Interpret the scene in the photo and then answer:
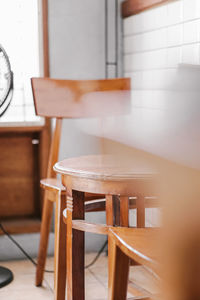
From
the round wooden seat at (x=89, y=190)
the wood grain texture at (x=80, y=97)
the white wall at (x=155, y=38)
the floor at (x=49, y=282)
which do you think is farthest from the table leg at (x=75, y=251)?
the wood grain texture at (x=80, y=97)

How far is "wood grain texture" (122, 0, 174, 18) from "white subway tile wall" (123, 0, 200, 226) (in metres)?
0.03

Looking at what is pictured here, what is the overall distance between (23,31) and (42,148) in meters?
0.80

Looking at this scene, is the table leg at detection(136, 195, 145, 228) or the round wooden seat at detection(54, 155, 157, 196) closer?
the round wooden seat at detection(54, 155, 157, 196)

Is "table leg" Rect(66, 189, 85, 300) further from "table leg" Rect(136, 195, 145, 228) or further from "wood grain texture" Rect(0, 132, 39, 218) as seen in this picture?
"wood grain texture" Rect(0, 132, 39, 218)

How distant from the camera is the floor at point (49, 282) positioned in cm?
274

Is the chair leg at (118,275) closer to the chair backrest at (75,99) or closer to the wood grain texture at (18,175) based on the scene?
the chair backrest at (75,99)

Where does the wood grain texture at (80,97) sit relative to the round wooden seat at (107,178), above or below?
above

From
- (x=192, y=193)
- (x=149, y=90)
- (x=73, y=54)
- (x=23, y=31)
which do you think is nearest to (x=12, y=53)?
(x=23, y=31)

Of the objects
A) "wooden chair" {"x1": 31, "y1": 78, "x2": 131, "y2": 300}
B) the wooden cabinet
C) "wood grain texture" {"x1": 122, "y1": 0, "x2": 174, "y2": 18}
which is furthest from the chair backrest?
the wooden cabinet

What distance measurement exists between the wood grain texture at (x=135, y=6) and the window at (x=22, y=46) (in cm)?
57

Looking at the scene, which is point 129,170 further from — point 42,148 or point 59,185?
point 42,148

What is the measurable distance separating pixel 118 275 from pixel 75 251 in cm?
66

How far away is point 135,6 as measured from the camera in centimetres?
312

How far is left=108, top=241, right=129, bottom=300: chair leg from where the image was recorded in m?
1.44
